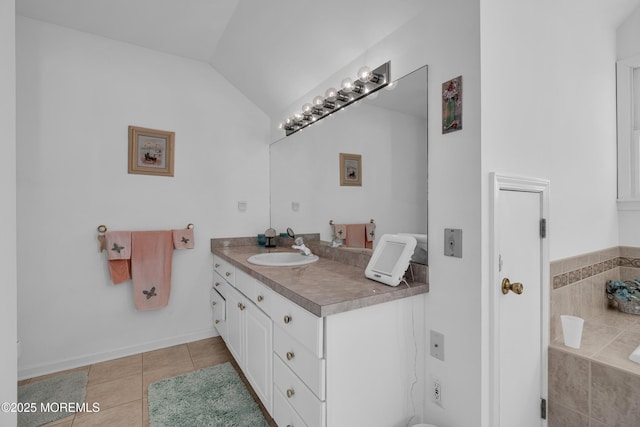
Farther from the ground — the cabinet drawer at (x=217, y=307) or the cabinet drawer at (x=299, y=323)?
the cabinet drawer at (x=299, y=323)

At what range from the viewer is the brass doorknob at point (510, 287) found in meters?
1.30

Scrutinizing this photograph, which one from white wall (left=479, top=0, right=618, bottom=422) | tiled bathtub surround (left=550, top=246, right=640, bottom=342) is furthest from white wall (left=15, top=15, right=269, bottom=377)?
tiled bathtub surround (left=550, top=246, right=640, bottom=342)

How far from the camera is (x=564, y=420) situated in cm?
148

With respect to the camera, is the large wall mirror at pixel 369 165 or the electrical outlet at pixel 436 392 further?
the large wall mirror at pixel 369 165

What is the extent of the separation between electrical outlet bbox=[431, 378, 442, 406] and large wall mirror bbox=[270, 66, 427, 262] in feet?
2.41

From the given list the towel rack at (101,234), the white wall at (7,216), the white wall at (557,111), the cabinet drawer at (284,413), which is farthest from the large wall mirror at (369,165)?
the white wall at (7,216)

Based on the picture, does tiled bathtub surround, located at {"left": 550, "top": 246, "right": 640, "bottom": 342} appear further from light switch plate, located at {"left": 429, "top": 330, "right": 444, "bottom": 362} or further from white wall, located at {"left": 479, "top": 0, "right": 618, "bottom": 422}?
light switch plate, located at {"left": 429, "top": 330, "right": 444, "bottom": 362}

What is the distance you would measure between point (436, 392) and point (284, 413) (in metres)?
0.74

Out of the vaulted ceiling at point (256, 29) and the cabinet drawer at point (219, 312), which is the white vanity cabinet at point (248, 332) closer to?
the cabinet drawer at point (219, 312)

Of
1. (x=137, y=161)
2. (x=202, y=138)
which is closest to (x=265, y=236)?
(x=202, y=138)

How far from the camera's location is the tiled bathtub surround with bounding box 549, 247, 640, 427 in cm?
131

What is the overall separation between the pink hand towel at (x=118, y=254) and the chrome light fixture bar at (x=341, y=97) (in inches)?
65.0

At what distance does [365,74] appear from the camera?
5.60 ft

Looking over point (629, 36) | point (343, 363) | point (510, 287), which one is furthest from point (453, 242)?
point (629, 36)
